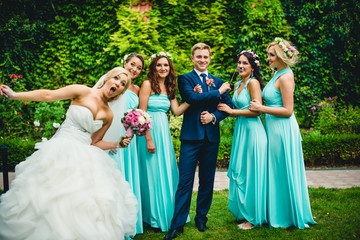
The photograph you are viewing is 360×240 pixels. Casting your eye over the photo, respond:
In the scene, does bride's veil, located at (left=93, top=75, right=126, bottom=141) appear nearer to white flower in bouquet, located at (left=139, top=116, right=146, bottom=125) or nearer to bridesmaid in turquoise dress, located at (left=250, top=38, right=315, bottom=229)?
white flower in bouquet, located at (left=139, top=116, right=146, bottom=125)

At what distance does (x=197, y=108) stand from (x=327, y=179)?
14.0 ft

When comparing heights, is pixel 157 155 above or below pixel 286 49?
below

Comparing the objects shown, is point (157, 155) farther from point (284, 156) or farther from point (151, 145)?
point (284, 156)

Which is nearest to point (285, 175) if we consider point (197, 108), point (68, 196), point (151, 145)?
point (197, 108)

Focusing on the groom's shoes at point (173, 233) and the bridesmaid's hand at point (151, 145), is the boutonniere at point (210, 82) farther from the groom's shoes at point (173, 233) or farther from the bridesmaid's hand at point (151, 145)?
the groom's shoes at point (173, 233)

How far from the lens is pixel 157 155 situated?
400 cm

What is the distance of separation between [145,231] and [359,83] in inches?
350

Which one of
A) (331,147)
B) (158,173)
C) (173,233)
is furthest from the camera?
(331,147)

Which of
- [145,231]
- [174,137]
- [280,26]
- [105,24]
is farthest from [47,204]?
[280,26]

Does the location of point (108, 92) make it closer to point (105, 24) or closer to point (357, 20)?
point (105, 24)

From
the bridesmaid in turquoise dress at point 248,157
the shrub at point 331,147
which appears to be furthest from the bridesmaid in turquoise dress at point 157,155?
the shrub at point 331,147

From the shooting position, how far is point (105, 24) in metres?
8.88

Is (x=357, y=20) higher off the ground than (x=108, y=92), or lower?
higher

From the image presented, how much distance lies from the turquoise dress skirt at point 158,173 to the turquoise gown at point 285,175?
1343mm
